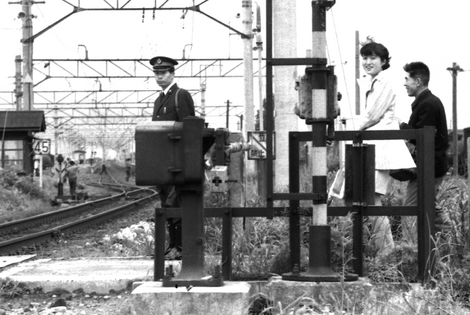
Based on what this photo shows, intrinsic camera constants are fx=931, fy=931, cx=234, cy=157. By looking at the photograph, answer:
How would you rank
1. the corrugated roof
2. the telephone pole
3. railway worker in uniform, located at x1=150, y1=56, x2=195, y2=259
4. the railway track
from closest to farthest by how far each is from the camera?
1. railway worker in uniform, located at x1=150, y1=56, x2=195, y2=259
2. the railway track
3. the telephone pole
4. the corrugated roof

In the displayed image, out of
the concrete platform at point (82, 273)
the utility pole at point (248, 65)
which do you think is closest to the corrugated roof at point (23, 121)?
the utility pole at point (248, 65)

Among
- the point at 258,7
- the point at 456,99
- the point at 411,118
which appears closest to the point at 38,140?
the point at 258,7

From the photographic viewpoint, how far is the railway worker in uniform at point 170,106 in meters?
8.42

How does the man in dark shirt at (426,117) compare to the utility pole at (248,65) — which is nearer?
the man in dark shirt at (426,117)

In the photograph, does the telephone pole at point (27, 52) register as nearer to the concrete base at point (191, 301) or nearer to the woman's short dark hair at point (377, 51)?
the woman's short dark hair at point (377, 51)

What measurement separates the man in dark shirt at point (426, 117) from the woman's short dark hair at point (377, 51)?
0.51 meters

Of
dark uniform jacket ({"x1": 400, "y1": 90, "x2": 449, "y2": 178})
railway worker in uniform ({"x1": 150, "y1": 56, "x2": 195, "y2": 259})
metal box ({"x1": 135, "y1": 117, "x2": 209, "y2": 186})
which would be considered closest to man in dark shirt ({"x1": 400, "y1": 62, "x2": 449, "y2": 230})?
dark uniform jacket ({"x1": 400, "y1": 90, "x2": 449, "y2": 178})

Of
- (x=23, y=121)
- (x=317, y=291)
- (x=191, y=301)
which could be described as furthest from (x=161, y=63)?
(x=23, y=121)

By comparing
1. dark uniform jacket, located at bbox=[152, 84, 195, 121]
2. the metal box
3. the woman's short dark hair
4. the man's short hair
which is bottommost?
the metal box

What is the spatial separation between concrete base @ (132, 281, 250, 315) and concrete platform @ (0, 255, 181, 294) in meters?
1.48

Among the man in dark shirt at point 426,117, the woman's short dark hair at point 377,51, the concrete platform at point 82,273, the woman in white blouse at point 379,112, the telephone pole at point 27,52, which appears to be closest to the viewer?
the concrete platform at point 82,273

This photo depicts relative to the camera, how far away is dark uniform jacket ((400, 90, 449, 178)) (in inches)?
304

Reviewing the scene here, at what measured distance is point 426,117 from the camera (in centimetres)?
773

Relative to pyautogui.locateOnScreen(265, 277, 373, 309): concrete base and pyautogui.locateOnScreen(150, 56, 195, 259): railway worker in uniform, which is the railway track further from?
pyautogui.locateOnScreen(265, 277, 373, 309): concrete base
